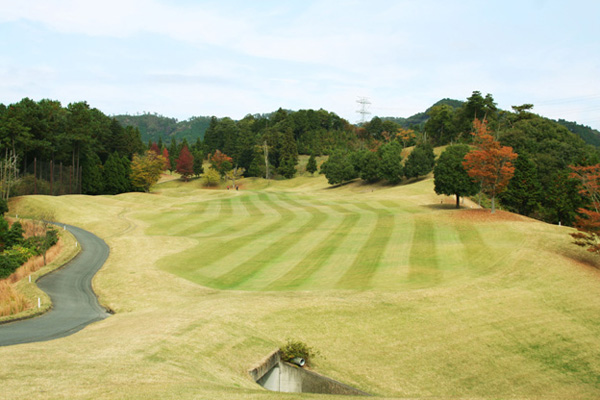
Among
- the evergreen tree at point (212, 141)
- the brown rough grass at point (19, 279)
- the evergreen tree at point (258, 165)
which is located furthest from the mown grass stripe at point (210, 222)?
the evergreen tree at point (212, 141)

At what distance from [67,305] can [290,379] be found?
1539 centimetres

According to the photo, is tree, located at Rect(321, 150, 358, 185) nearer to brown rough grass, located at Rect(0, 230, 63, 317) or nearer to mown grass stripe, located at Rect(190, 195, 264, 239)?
mown grass stripe, located at Rect(190, 195, 264, 239)

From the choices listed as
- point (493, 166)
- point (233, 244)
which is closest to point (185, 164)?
point (233, 244)

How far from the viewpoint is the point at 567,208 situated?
194 feet

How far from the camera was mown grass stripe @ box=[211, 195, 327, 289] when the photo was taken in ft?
94.4

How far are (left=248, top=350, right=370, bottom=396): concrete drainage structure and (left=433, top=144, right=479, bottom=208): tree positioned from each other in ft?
140

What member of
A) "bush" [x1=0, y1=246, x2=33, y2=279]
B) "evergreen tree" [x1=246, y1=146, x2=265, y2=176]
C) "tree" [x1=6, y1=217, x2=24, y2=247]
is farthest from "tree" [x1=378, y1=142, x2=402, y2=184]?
"bush" [x1=0, y1=246, x2=33, y2=279]

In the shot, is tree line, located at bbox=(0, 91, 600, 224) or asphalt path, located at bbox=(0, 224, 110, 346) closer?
asphalt path, located at bbox=(0, 224, 110, 346)

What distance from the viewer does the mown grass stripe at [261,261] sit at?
2878 centimetres

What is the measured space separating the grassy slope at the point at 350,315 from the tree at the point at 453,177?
854cm

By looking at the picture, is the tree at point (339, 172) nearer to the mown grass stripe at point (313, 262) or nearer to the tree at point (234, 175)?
the tree at point (234, 175)

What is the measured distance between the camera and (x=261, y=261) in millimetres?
33844

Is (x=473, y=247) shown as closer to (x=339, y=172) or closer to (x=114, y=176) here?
(x=339, y=172)

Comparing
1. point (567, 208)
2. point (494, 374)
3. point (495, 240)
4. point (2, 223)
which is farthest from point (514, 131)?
point (2, 223)
